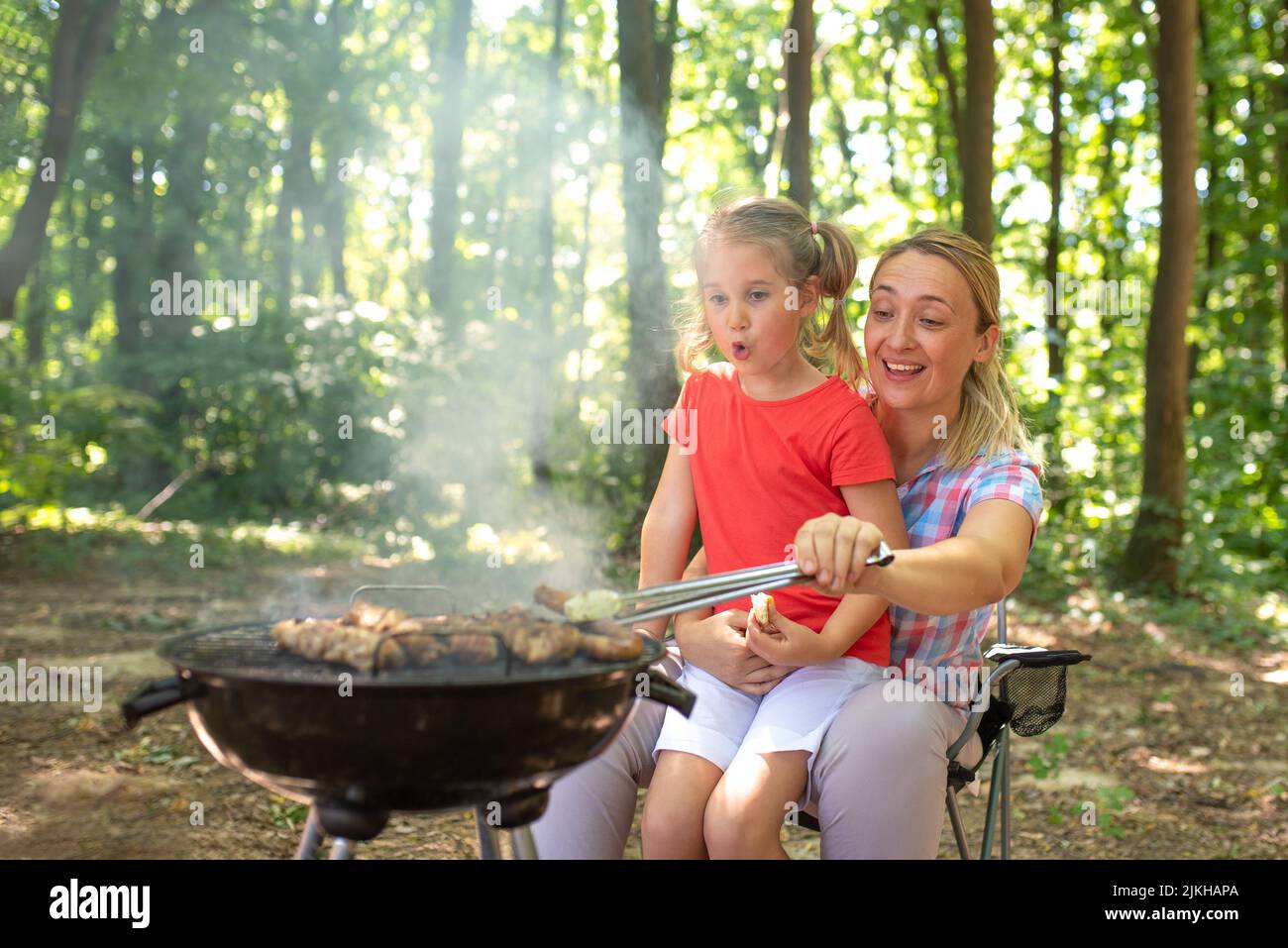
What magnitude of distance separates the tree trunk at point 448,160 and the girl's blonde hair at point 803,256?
11830 mm

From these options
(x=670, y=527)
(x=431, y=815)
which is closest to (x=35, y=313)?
(x=431, y=815)

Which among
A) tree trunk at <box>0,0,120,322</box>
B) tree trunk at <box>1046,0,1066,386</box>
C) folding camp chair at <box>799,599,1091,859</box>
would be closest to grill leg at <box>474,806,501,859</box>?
folding camp chair at <box>799,599,1091,859</box>

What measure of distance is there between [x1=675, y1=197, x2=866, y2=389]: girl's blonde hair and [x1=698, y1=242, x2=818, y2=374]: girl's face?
0.02 meters

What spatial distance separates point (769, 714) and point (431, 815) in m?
2.21

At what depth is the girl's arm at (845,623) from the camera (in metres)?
2.19

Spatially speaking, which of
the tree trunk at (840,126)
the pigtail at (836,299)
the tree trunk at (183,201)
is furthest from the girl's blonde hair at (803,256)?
the tree trunk at (840,126)

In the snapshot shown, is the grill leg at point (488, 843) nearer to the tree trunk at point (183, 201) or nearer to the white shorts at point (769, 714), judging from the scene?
the white shorts at point (769, 714)

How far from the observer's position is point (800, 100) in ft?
23.8

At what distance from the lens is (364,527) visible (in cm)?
1143

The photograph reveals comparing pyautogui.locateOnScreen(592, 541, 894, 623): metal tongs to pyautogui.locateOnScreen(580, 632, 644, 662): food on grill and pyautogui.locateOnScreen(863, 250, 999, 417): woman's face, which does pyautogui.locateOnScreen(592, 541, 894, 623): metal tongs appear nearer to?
pyautogui.locateOnScreen(580, 632, 644, 662): food on grill

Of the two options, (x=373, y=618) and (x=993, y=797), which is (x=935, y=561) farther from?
(x=373, y=618)

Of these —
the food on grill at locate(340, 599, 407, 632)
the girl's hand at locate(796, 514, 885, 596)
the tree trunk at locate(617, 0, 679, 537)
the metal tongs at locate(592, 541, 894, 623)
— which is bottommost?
the food on grill at locate(340, 599, 407, 632)

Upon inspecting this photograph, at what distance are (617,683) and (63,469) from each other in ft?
27.1

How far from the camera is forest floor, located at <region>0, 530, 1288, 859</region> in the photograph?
3812 mm
